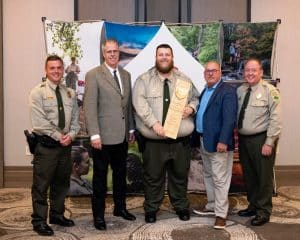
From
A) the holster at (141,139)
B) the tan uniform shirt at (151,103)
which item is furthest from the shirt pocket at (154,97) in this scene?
the holster at (141,139)

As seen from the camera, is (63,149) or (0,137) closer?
(63,149)

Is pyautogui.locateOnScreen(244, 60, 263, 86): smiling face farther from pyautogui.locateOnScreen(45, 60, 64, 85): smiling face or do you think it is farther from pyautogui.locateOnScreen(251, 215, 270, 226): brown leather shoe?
pyautogui.locateOnScreen(45, 60, 64, 85): smiling face

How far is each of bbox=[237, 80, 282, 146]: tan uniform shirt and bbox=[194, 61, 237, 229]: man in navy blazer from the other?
16cm

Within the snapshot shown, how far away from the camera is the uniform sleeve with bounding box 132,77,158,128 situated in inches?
146

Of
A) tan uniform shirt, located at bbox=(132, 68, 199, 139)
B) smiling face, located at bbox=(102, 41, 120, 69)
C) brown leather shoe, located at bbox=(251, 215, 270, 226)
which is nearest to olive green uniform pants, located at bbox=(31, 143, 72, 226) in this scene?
tan uniform shirt, located at bbox=(132, 68, 199, 139)

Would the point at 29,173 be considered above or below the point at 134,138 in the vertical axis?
below

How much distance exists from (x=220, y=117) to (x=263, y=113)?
1.25ft

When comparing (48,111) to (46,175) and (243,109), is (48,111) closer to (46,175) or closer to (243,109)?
(46,175)

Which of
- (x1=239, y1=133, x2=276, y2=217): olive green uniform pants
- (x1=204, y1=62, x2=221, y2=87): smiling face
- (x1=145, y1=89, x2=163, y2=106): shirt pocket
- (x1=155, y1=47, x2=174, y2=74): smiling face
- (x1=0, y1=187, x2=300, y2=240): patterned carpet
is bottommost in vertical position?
(x1=0, y1=187, x2=300, y2=240): patterned carpet

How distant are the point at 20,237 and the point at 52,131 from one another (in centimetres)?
87

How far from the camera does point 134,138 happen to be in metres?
4.00

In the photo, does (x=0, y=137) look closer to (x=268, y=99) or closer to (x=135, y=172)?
(x=135, y=172)

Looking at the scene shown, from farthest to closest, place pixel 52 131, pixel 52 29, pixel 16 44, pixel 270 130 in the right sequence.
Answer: pixel 16 44 < pixel 52 29 < pixel 270 130 < pixel 52 131

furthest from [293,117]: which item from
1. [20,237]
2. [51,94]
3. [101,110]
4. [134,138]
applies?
[20,237]
